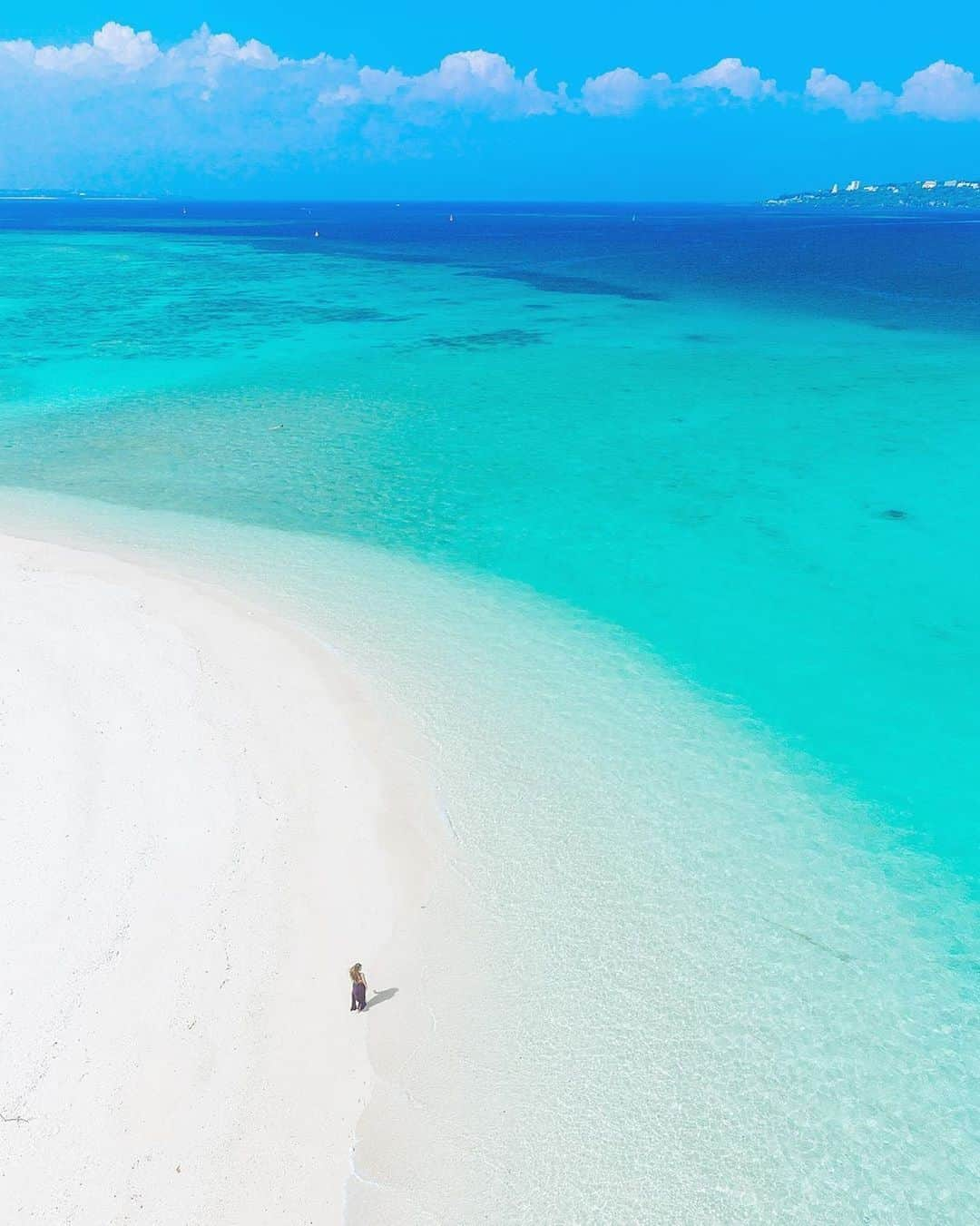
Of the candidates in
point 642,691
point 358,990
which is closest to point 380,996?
point 358,990

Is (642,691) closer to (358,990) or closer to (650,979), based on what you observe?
(650,979)

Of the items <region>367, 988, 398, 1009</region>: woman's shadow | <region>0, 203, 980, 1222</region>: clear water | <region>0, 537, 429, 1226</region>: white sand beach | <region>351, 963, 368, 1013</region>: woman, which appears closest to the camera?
<region>0, 537, 429, 1226</region>: white sand beach

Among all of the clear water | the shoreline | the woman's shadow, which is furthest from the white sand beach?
the clear water

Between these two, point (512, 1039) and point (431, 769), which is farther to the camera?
point (431, 769)

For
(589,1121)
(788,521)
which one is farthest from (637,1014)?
(788,521)

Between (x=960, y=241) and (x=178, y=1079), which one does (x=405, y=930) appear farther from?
(x=960, y=241)

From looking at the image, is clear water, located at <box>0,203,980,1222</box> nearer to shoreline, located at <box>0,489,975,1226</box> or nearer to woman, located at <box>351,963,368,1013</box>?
shoreline, located at <box>0,489,975,1226</box>
